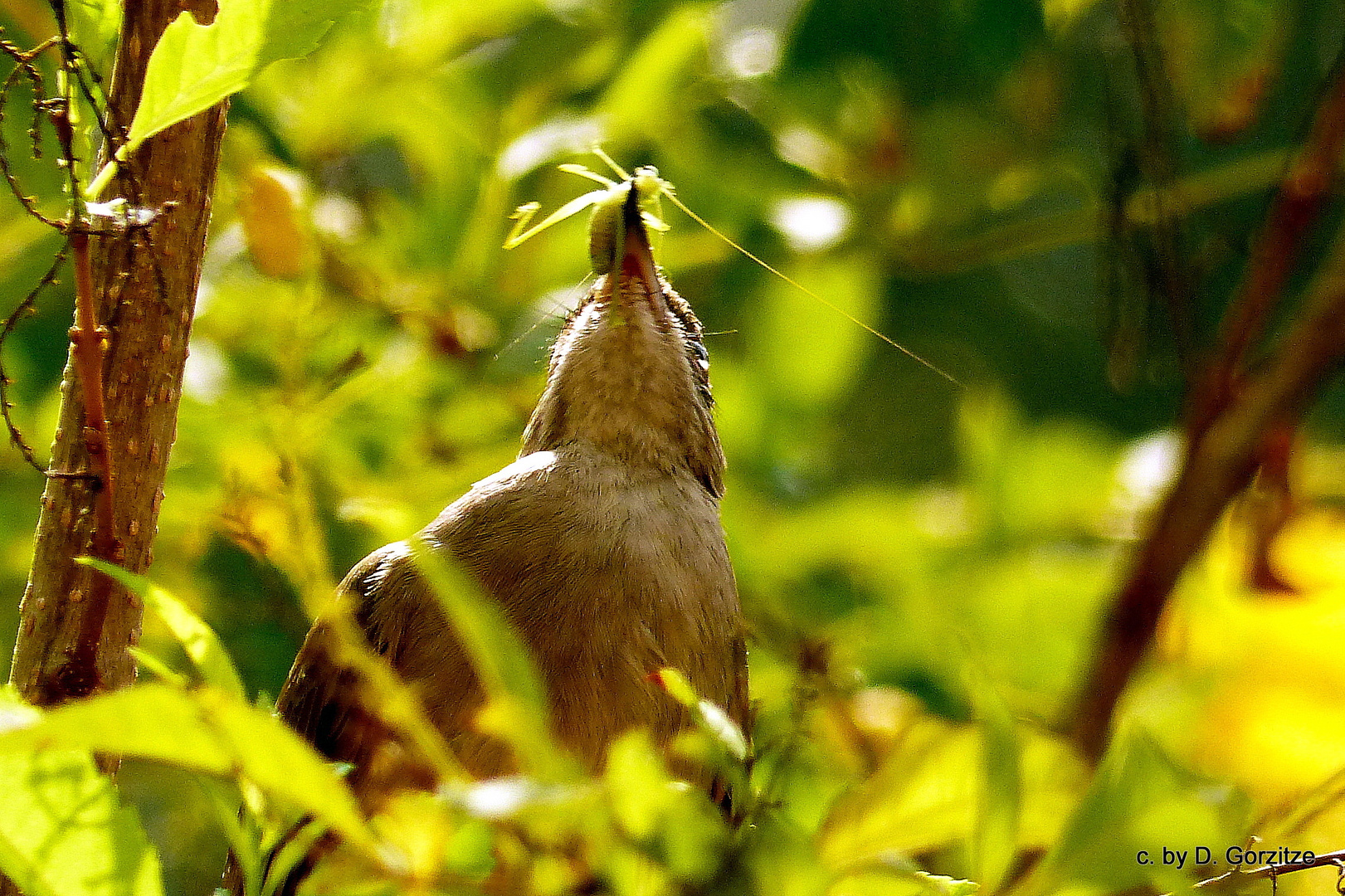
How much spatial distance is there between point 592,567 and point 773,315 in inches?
36.5

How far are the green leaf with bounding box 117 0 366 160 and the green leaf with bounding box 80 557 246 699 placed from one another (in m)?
0.33

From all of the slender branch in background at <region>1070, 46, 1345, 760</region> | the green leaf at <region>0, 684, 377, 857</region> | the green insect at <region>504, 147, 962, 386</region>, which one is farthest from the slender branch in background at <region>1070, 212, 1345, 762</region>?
the green leaf at <region>0, 684, 377, 857</region>

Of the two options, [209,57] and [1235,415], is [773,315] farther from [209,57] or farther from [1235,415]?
[209,57]

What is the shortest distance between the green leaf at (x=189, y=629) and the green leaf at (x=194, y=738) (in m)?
0.10

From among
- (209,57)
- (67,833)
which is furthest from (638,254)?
(67,833)

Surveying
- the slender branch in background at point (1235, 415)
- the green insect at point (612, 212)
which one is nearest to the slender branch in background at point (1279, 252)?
the slender branch in background at point (1235, 415)

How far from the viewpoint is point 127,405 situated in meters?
1.26

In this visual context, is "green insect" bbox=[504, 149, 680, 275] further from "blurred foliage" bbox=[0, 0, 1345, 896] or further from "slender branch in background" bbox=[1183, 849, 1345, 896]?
"slender branch in background" bbox=[1183, 849, 1345, 896]

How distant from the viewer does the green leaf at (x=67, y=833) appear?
0.89 m

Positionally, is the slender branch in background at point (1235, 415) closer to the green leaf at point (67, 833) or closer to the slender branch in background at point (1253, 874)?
the slender branch in background at point (1253, 874)

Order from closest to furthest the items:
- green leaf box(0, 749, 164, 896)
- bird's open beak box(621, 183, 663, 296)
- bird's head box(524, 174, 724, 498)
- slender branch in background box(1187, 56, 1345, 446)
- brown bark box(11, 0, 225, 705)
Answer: green leaf box(0, 749, 164, 896)
brown bark box(11, 0, 225, 705)
bird's open beak box(621, 183, 663, 296)
bird's head box(524, 174, 724, 498)
slender branch in background box(1187, 56, 1345, 446)

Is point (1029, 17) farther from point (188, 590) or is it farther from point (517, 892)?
point (517, 892)

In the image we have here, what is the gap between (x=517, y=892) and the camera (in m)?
0.93

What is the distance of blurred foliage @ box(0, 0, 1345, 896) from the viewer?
2.06 m
